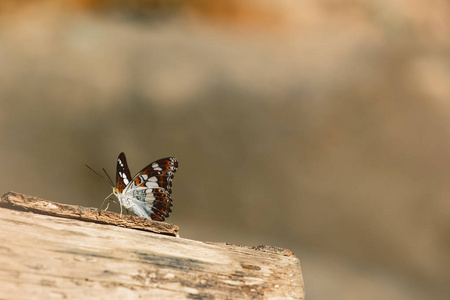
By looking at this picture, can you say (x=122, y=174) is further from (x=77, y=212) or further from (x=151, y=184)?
(x=77, y=212)

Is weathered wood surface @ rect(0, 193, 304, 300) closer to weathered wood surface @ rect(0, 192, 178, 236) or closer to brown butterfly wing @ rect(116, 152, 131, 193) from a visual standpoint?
weathered wood surface @ rect(0, 192, 178, 236)

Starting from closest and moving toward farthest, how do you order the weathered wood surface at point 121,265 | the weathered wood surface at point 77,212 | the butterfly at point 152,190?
the weathered wood surface at point 121,265, the weathered wood surface at point 77,212, the butterfly at point 152,190

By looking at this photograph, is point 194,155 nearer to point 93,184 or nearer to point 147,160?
point 147,160

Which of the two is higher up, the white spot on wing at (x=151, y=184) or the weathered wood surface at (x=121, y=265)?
the white spot on wing at (x=151, y=184)

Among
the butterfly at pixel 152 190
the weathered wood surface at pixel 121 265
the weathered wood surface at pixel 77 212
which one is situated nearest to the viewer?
the weathered wood surface at pixel 121 265

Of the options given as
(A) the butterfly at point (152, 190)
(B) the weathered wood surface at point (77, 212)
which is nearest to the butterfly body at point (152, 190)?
(A) the butterfly at point (152, 190)

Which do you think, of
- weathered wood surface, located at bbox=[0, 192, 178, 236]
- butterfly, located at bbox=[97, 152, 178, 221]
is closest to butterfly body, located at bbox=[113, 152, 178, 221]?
butterfly, located at bbox=[97, 152, 178, 221]

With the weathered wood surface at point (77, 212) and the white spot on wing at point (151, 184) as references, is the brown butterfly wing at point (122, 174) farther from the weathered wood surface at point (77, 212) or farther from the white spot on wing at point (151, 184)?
the weathered wood surface at point (77, 212)

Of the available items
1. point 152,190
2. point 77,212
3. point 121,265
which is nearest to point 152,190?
point 152,190
